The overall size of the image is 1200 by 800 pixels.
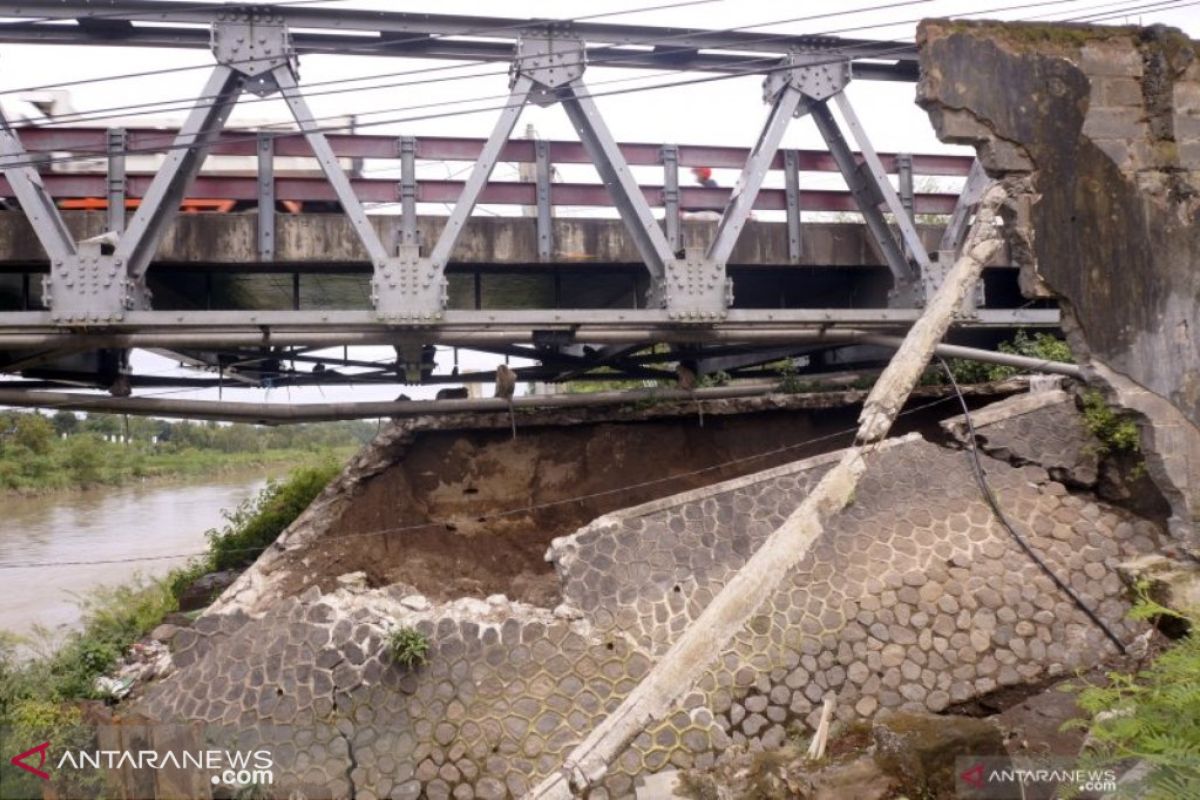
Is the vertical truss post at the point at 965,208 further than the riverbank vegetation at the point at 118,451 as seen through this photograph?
No

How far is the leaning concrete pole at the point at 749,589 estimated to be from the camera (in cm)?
307

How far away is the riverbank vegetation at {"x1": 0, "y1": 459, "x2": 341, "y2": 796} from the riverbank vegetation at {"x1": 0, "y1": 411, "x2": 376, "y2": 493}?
1882 millimetres

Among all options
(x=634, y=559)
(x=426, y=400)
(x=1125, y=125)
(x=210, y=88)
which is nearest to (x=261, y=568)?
(x=426, y=400)

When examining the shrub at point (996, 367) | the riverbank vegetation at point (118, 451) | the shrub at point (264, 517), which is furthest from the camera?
the riverbank vegetation at point (118, 451)

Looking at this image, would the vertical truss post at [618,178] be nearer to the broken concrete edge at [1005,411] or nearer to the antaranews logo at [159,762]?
the broken concrete edge at [1005,411]

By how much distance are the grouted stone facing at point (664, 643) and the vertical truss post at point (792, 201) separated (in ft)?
7.00

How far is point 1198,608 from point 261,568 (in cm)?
718

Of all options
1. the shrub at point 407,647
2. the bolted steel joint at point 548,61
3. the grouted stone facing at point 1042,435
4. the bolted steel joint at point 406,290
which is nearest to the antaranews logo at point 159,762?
the shrub at point 407,647

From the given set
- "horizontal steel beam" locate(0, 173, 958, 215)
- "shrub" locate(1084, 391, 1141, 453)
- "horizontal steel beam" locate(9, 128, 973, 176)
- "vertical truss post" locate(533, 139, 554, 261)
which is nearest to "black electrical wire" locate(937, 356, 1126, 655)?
"shrub" locate(1084, 391, 1141, 453)

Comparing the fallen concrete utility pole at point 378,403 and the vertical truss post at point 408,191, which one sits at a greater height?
the vertical truss post at point 408,191

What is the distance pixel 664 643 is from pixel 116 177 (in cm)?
559

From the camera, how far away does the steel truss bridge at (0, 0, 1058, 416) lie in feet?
19.4

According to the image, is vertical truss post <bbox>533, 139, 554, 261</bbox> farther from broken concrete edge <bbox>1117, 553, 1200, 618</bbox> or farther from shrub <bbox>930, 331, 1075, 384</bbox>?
broken concrete edge <bbox>1117, 553, 1200, 618</bbox>

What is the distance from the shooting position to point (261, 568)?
7.04 metres
